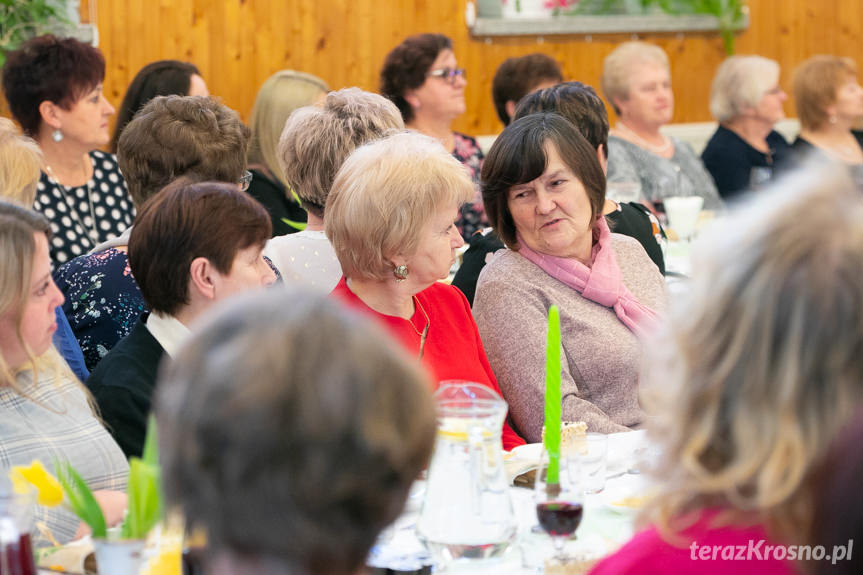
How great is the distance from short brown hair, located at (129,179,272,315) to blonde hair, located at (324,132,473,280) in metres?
0.32

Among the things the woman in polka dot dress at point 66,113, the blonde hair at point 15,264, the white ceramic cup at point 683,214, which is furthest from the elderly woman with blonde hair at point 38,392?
the white ceramic cup at point 683,214

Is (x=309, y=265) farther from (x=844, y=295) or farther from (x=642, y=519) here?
(x=844, y=295)

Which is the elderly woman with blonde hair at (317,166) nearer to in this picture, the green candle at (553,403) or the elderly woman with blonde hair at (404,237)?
the elderly woman with blonde hair at (404,237)

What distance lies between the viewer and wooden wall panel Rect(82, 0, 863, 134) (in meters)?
5.55

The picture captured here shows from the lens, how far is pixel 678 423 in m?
0.98

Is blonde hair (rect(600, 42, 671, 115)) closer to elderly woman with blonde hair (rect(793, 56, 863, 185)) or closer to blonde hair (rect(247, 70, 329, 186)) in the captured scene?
elderly woman with blonde hair (rect(793, 56, 863, 185))

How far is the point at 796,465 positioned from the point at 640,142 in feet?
15.3

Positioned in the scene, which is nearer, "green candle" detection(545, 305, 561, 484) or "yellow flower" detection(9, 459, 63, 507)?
"yellow flower" detection(9, 459, 63, 507)

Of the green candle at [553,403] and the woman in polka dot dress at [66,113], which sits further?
the woman in polka dot dress at [66,113]

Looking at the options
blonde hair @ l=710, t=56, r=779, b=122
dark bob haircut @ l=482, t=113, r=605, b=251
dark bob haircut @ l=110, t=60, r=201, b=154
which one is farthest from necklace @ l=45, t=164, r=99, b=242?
blonde hair @ l=710, t=56, r=779, b=122

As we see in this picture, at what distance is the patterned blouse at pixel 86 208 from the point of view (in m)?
4.07

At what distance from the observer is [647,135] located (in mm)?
5547

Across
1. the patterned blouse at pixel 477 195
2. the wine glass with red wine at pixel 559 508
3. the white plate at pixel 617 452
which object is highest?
the wine glass with red wine at pixel 559 508

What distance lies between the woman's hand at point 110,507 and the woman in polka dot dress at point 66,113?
253 centimetres
